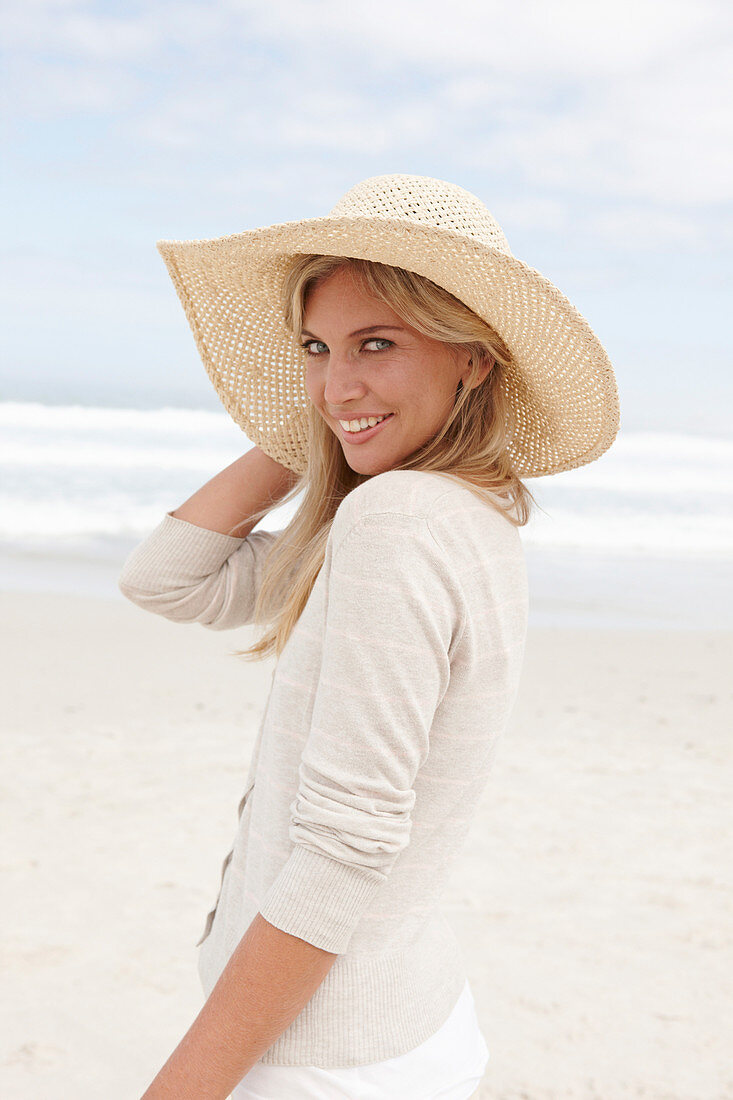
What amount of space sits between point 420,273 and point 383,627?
20.2 inches

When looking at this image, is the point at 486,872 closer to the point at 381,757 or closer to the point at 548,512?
the point at 381,757

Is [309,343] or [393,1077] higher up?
[309,343]

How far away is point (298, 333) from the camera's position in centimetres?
141

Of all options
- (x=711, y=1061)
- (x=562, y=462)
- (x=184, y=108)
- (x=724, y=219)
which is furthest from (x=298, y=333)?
(x=184, y=108)

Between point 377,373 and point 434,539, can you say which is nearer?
point 434,539

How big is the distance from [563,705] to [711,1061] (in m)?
3.25

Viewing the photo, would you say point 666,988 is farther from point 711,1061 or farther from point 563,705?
point 563,705

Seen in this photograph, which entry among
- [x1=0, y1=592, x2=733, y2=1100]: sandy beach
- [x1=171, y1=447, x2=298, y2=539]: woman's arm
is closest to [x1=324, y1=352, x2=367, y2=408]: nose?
[x1=171, y1=447, x2=298, y2=539]: woman's arm

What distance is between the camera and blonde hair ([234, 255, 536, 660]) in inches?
49.8

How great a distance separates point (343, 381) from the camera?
50.6 inches

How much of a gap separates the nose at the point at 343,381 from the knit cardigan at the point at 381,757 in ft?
0.76

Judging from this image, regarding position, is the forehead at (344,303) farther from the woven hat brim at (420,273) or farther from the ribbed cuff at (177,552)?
the ribbed cuff at (177,552)

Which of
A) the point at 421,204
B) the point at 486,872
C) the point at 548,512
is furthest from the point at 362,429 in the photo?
the point at 548,512

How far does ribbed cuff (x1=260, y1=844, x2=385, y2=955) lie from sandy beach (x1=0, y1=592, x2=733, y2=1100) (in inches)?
79.2
